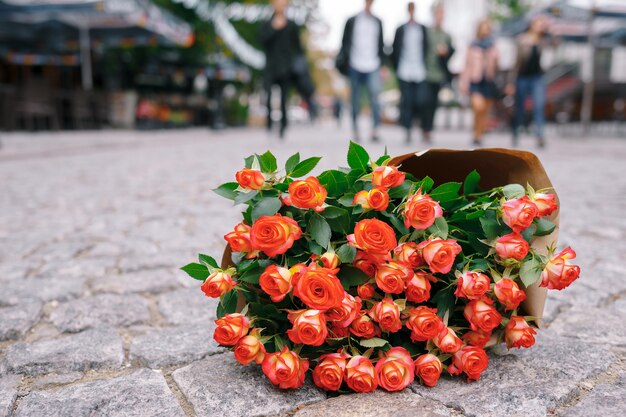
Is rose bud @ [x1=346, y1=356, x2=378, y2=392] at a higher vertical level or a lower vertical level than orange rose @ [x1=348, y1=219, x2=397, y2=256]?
lower

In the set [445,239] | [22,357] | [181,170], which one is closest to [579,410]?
[445,239]

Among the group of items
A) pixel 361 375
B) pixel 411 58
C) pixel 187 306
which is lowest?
pixel 187 306

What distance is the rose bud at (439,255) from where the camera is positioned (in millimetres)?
1332

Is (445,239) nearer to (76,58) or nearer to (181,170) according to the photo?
(181,170)

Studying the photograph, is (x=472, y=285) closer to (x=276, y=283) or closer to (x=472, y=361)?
(x=472, y=361)

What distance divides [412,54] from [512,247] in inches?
306

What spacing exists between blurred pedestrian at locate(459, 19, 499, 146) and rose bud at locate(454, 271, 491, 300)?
26.5 ft

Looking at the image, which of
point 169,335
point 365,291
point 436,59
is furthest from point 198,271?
point 436,59

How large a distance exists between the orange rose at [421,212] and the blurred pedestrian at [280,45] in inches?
323

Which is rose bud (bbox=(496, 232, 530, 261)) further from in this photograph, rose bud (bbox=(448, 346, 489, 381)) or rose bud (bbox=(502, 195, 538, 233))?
rose bud (bbox=(448, 346, 489, 381))

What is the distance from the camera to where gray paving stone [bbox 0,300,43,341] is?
191 centimetres

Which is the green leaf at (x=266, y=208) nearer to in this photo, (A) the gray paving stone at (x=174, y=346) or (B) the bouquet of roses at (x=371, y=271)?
(B) the bouquet of roses at (x=371, y=271)

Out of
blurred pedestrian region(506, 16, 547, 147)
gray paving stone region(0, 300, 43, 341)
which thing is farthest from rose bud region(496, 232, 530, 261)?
blurred pedestrian region(506, 16, 547, 147)

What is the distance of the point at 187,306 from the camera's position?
2186 mm
